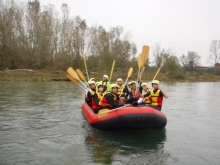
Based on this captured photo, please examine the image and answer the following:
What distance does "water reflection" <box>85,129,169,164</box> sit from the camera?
4832mm

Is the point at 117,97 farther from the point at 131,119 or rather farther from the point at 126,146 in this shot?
the point at 126,146

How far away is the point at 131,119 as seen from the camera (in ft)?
19.1

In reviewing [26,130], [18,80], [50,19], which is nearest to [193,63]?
[50,19]

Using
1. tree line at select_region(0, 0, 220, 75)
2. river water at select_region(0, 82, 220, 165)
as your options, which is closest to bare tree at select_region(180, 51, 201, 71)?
tree line at select_region(0, 0, 220, 75)

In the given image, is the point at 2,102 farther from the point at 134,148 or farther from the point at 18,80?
the point at 18,80

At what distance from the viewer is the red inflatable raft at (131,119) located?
5.84 m

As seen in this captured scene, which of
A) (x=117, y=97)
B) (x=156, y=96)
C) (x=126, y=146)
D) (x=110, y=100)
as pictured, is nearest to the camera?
(x=126, y=146)

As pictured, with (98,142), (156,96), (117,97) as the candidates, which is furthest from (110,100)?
(156,96)

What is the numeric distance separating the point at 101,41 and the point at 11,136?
33744mm

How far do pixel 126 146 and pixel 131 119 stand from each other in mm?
625

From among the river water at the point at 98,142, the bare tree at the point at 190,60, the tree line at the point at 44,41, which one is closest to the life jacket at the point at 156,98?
the river water at the point at 98,142

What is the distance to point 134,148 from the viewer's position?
5391 mm

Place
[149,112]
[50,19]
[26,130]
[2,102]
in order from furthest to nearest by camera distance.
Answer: [50,19]
[2,102]
[26,130]
[149,112]

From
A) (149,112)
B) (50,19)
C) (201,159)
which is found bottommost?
(201,159)
